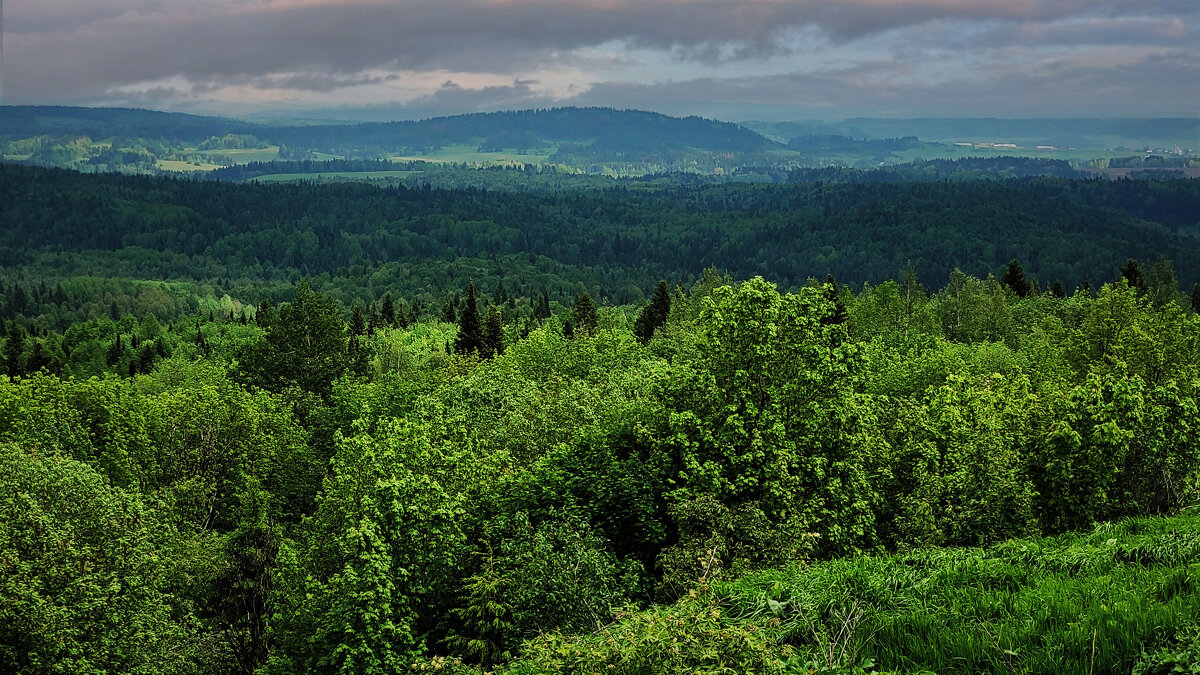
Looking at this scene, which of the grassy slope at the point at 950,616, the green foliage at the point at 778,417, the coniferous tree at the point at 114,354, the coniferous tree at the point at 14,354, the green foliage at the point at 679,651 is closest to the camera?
the green foliage at the point at 679,651

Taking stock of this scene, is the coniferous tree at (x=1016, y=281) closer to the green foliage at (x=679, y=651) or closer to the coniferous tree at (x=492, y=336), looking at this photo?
the coniferous tree at (x=492, y=336)

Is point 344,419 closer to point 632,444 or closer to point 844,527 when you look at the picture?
point 632,444

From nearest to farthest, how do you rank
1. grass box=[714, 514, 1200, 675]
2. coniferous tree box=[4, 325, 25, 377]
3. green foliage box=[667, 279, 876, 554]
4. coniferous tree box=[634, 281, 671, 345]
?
1. grass box=[714, 514, 1200, 675]
2. green foliage box=[667, 279, 876, 554]
3. coniferous tree box=[634, 281, 671, 345]
4. coniferous tree box=[4, 325, 25, 377]

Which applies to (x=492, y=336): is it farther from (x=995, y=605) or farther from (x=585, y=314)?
(x=995, y=605)

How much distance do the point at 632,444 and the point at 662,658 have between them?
1850 centimetres

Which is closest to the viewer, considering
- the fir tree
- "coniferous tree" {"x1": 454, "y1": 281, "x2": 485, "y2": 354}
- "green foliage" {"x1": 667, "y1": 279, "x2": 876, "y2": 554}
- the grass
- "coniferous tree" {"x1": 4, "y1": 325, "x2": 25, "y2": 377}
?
the grass

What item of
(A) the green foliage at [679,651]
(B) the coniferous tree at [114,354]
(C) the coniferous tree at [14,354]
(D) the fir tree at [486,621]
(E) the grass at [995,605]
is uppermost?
(A) the green foliage at [679,651]

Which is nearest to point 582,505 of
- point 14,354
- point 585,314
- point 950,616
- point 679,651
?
point 950,616

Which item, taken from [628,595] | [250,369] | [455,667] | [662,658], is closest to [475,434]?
[628,595]

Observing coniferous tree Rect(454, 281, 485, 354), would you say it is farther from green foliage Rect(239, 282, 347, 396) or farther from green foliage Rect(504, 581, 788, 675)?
green foliage Rect(504, 581, 788, 675)

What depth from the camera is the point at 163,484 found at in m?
38.7

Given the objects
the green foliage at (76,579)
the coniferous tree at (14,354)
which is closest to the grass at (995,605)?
the green foliage at (76,579)

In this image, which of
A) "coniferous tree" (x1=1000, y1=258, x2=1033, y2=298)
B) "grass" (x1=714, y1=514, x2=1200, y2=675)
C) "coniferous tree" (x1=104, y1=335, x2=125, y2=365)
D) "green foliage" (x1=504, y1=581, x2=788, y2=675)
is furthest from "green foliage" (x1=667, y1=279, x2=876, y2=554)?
"coniferous tree" (x1=104, y1=335, x2=125, y2=365)

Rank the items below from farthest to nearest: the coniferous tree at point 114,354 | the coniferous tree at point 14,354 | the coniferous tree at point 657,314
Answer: the coniferous tree at point 114,354
the coniferous tree at point 14,354
the coniferous tree at point 657,314
